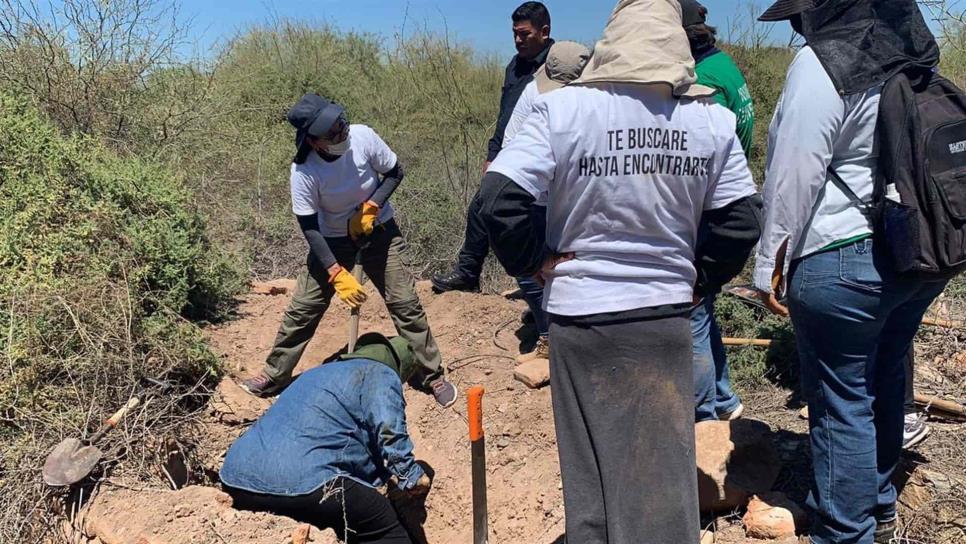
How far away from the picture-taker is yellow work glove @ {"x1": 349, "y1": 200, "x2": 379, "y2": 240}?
161 inches

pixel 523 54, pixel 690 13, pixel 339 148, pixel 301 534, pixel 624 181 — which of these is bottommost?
pixel 301 534

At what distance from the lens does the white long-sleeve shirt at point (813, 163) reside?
78.4 inches

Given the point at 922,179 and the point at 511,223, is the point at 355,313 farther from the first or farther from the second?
the point at 922,179

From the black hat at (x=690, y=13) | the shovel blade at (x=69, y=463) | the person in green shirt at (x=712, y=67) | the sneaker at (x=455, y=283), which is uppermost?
the black hat at (x=690, y=13)

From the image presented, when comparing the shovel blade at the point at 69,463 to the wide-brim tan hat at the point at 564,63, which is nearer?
the shovel blade at the point at 69,463

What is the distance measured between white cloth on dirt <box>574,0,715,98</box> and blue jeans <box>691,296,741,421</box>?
1.27 meters

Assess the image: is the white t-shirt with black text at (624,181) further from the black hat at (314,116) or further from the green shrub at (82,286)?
the green shrub at (82,286)

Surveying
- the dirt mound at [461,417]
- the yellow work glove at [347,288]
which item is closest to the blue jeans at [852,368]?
the dirt mound at [461,417]

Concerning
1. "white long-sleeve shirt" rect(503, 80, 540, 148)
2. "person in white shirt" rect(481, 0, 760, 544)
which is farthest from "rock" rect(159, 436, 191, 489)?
"person in white shirt" rect(481, 0, 760, 544)

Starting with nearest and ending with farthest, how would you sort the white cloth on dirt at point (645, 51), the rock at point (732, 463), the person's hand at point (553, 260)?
the white cloth on dirt at point (645, 51) < the person's hand at point (553, 260) < the rock at point (732, 463)

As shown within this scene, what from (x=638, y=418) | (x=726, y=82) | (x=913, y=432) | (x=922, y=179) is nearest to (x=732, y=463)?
(x=913, y=432)

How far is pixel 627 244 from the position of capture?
188 cm

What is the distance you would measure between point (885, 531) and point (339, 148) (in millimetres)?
2966

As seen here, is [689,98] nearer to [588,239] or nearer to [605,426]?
[588,239]
